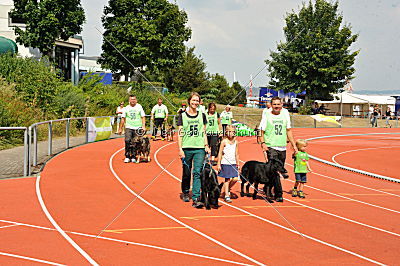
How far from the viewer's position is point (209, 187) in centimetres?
869

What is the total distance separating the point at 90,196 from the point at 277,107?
4.37 m

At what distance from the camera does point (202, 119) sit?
9.08 meters

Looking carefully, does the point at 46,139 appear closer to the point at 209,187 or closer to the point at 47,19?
the point at 209,187

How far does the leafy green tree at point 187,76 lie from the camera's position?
206 feet

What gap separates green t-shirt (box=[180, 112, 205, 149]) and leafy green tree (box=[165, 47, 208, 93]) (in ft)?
174

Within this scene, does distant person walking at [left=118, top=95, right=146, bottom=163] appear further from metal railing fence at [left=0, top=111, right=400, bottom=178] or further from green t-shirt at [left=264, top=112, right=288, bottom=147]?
green t-shirt at [left=264, top=112, right=288, bottom=147]

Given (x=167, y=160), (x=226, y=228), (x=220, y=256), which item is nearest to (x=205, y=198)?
(x=226, y=228)

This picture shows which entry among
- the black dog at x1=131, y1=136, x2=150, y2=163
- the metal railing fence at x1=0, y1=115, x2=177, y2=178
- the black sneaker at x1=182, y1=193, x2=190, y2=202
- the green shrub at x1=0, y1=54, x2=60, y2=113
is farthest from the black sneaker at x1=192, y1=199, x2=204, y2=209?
the green shrub at x1=0, y1=54, x2=60, y2=113

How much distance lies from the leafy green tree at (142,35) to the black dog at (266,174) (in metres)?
33.0

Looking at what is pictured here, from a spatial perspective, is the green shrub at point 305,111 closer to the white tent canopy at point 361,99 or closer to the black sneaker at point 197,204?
the white tent canopy at point 361,99

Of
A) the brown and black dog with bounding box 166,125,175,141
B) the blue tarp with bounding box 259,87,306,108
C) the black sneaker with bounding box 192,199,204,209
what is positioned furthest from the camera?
the blue tarp with bounding box 259,87,306,108

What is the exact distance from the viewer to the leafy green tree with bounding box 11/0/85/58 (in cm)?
3434

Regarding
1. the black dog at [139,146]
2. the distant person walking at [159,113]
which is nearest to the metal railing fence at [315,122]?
the distant person walking at [159,113]

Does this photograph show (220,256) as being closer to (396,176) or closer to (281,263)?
(281,263)
